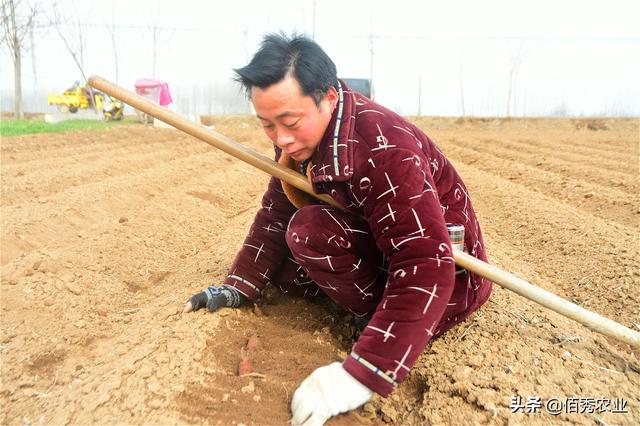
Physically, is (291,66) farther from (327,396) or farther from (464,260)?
(327,396)

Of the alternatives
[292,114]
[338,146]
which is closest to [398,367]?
[338,146]

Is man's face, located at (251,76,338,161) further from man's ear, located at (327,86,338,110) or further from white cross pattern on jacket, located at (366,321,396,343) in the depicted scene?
white cross pattern on jacket, located at (366,321,396,343)

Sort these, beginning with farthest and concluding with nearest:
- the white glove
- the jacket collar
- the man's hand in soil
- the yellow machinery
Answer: the yellow machinery, the man's hand in soil, the jacket collar, the white glove

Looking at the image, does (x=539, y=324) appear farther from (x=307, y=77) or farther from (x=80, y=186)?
(x=80, y=186)

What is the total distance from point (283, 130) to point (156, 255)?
254 cm

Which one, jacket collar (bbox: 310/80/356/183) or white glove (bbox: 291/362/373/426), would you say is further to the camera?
jacket collar (bbox: 310/80/356/183)


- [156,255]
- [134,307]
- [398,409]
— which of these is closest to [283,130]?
[398,409]

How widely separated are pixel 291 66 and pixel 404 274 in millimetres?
757

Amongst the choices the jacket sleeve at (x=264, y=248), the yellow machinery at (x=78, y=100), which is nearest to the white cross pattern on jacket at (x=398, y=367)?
the jacket sleeve at (x=264, y=248)

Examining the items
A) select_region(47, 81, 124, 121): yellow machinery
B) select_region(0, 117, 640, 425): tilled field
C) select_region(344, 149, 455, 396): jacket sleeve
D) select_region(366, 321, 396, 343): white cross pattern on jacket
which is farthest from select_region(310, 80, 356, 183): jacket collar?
select_region(47, 81, 124, 121): yellow machinery

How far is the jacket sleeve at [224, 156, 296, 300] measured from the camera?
99.7 inches

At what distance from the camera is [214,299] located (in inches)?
96.6

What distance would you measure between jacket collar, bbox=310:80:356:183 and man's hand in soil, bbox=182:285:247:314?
0.83 metres

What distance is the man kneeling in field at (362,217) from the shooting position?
67.0 inches
